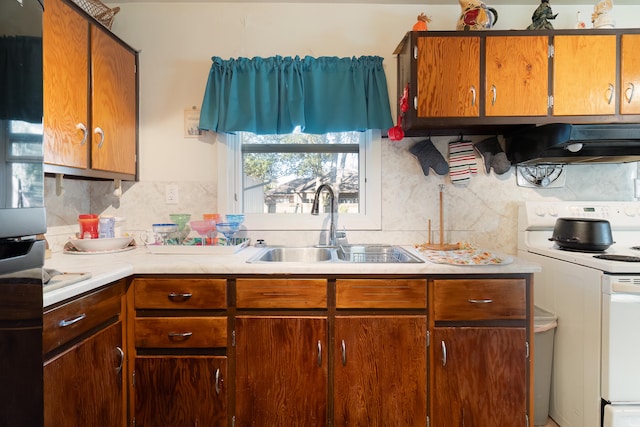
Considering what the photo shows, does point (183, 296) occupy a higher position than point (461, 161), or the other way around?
point (461, 161)

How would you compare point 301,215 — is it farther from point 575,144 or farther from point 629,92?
point 629,92

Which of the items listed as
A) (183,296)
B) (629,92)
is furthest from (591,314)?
(183,296)

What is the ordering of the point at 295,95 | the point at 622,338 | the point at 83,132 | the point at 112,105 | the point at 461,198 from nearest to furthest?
the point at 622,338 < the point at 83,132 < the point at 112,105 < the point at 295,95 < the point at 461,198

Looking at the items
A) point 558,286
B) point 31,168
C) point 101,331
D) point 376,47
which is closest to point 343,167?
point 376,47

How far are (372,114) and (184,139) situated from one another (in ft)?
3.99

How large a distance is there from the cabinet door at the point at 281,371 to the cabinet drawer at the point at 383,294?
0.15m

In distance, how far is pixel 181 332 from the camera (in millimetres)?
1532

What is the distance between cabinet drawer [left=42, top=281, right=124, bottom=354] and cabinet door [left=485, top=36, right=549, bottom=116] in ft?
6.68

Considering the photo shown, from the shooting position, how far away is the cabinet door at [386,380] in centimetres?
151

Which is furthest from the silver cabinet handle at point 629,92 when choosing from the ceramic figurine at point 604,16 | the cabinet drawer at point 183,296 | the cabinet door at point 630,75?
the cabinet drawer at point 183,296

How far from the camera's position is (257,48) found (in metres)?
2.17

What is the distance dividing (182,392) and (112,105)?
157 centimetres

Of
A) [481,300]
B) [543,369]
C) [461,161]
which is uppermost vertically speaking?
[461,161]

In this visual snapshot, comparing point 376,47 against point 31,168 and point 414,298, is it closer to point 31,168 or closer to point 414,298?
point 414,298
